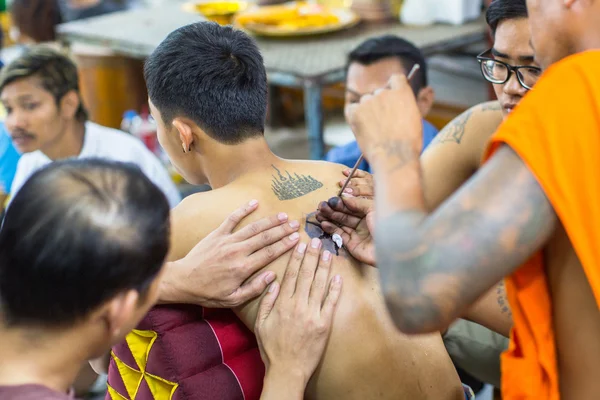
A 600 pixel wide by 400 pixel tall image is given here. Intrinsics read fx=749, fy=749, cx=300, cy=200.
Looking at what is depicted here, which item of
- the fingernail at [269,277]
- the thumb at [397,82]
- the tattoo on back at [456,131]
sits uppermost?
the thumb at [397,82]

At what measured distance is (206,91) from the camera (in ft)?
5.87

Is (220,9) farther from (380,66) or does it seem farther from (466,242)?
(466,242)

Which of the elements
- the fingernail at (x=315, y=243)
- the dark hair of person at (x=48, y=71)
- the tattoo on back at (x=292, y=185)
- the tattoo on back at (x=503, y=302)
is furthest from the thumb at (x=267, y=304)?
the dark hair of person at (x=48, y=71)

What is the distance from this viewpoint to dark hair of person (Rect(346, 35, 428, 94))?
300cm

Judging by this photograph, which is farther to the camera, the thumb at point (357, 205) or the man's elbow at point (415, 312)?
the thumb at point (357, 205)

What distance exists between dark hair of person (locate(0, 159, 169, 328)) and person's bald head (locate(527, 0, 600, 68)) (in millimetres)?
680

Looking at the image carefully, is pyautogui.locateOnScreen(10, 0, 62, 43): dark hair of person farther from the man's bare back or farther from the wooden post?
the man's bare back

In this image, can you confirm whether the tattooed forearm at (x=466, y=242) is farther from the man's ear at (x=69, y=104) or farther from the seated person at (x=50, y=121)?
the man's ear at (x=69, y=104)

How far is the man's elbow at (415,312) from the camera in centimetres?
108

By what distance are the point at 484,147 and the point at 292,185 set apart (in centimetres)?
69

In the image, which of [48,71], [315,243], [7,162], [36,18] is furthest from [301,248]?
[36,18]

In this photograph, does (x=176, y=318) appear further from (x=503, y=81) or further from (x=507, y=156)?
(x=503, y=81)

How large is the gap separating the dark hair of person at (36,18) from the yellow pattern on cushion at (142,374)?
4176mm

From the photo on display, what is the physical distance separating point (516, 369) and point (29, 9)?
485 centimetres
